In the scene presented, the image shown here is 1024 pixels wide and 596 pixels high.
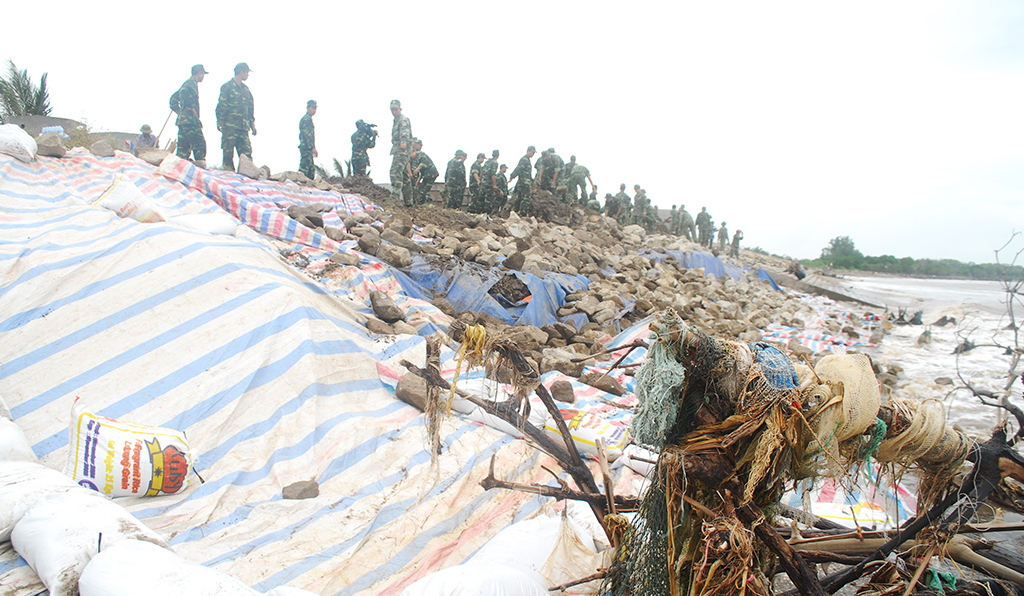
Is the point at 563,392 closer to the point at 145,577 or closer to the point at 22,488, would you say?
the point at 145,577

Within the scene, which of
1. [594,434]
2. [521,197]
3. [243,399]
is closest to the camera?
[243,399]

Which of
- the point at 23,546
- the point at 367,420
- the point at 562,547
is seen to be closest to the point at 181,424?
the point at 367,420

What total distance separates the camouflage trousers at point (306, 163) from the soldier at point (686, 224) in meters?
17.7

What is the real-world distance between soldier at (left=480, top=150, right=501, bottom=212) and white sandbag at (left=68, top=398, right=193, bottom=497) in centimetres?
1042

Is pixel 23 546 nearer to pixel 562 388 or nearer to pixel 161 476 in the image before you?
pixel 161 476

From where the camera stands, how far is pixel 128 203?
4.45 metres

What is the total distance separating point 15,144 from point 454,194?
8.11 metres

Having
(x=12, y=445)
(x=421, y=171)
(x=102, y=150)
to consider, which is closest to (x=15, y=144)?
(x=102, y=150)

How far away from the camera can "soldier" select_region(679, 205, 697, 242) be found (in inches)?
928

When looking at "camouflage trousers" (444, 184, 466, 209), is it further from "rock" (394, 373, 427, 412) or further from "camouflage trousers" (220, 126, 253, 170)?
"rock" (394, 373, 427, 412)

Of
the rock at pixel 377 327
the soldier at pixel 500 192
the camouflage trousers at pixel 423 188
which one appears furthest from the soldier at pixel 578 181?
the rock at pixel 377 327

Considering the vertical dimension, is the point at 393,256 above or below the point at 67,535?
above

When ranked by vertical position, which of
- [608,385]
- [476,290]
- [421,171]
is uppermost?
[421,171]

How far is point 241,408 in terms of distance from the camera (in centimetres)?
311
